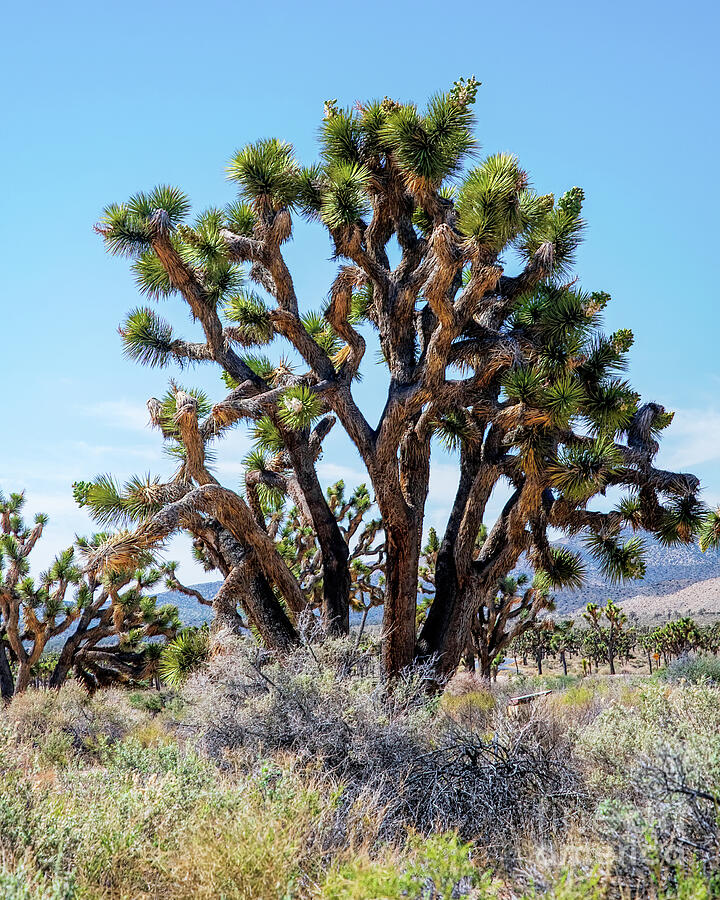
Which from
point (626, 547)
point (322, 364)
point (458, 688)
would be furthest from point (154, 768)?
point (458, 688)

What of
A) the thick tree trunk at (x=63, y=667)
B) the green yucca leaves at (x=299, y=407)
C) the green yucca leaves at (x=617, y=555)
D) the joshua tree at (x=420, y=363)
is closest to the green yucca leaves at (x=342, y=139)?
the joshua tree at (x=420, y=363)

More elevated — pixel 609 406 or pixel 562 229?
pixel 562 229

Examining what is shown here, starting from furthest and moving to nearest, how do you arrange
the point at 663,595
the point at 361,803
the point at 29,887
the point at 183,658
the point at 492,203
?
the point at 663,595
the point at 183,658
the point at 492,203
the point at 361,803
the point at 29,887

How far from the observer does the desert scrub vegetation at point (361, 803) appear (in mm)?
3322

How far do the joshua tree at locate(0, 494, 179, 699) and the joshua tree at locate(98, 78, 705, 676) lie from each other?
812 cm

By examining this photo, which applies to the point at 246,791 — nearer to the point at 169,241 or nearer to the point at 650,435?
the point at 169,241

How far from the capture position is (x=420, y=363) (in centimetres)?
969

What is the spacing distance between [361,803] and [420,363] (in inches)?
253

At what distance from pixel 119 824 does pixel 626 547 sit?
8676 mm

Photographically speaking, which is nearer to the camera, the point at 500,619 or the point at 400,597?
the point at 400,597

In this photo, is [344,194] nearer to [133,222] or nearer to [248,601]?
[133,222]

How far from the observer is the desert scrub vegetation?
3.32m

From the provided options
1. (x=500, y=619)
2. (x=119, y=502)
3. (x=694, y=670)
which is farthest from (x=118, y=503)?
(x=500, y=619)

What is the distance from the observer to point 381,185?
9938mm
